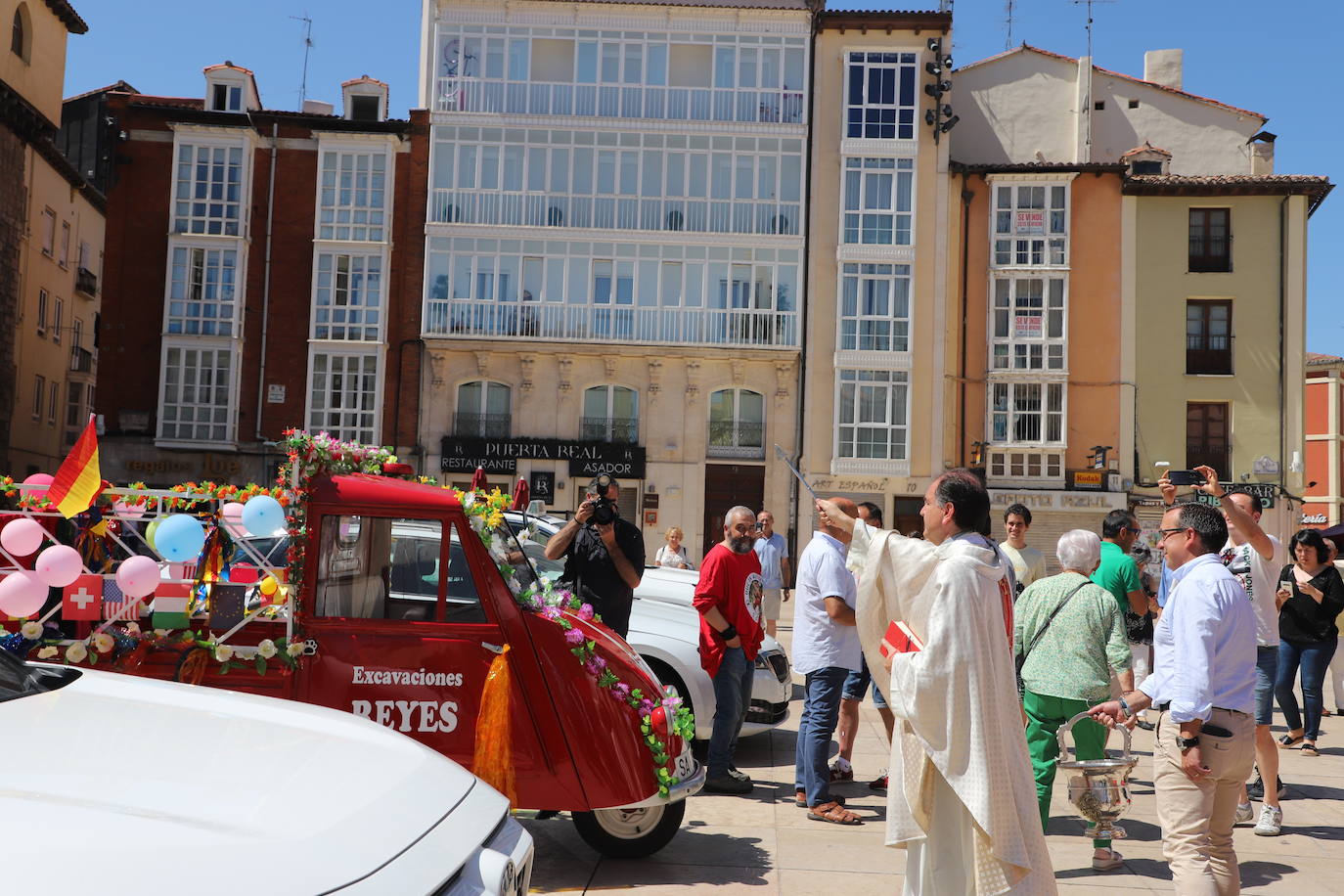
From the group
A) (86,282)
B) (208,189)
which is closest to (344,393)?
(208,189)

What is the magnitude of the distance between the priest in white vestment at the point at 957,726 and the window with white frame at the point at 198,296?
1271 inches

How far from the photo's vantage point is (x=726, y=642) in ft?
25.2

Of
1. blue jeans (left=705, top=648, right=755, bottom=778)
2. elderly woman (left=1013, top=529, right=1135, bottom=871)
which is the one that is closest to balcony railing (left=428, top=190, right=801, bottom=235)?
blue jeans (left=705, top=648, right=755, bottom=778)

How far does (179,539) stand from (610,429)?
2702 centimetres

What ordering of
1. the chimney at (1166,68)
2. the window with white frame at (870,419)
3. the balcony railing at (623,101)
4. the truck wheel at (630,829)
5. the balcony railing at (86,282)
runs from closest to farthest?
1. the truck wheel at (630,829)
2. the balcony railing at (623,101)
3. the window with white frame at (870,419)
4. the balcony railing at (86,282)
5. the chimney at (1166,68)

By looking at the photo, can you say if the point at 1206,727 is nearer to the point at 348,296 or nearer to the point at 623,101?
the point at 623,101

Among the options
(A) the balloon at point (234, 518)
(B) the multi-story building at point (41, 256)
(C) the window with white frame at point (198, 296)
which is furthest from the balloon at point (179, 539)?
(C) the window with white frame at point (198, 296)

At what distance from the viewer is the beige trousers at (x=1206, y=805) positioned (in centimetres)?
481

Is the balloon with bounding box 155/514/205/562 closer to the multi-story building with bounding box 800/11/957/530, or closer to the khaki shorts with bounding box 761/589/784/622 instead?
the khaki shorts with bounding box 761/589/784/622

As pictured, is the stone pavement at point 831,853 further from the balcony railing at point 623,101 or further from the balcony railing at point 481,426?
the balcony railing at point 623,101

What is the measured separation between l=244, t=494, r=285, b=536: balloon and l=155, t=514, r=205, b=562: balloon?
9.4 inches

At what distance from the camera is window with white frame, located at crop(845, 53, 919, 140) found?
33.0 meters

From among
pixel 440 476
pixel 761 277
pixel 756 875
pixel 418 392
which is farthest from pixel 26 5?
pixel 756 875

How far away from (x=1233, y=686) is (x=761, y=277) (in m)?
27.9
